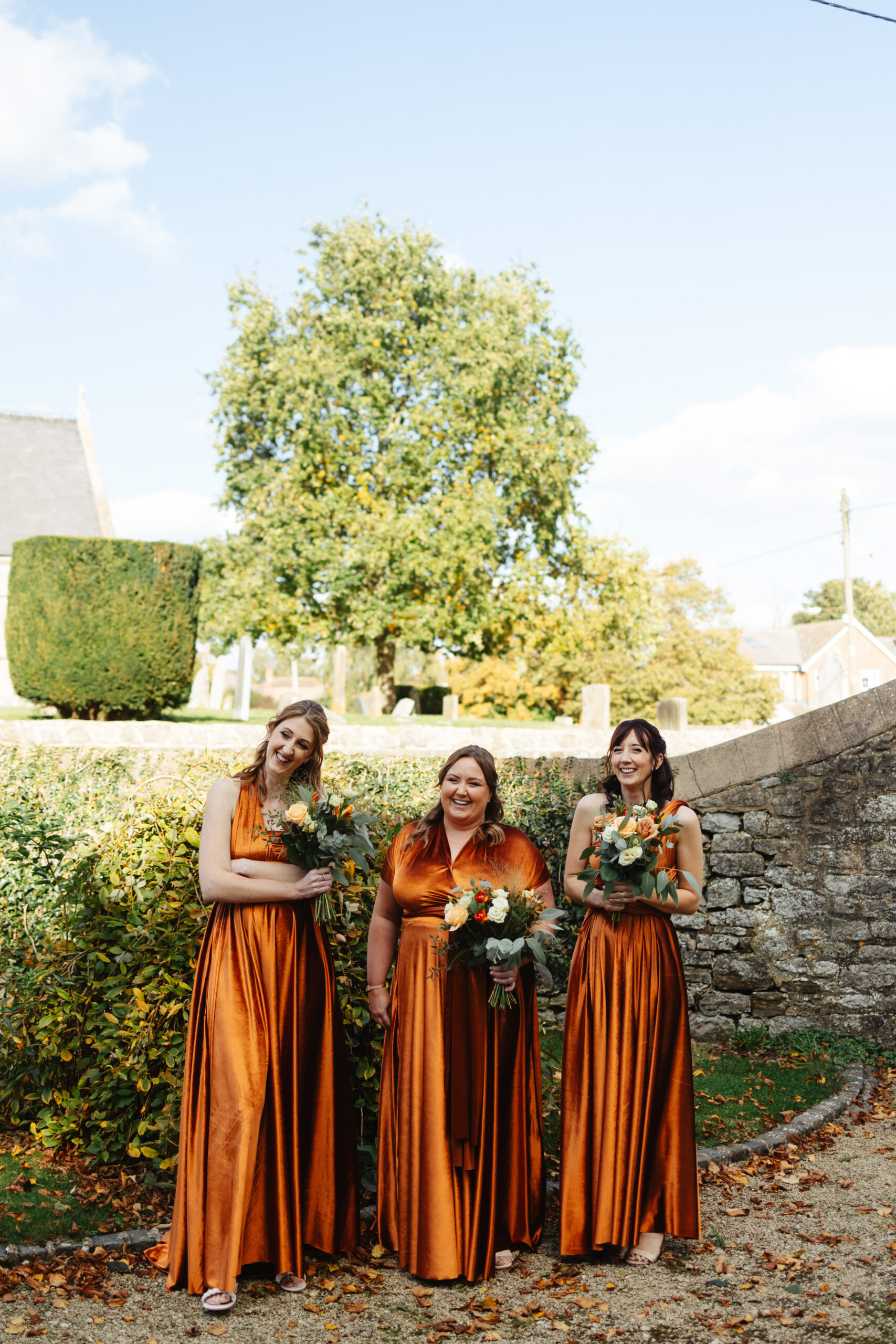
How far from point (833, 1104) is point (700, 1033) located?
53.2 inches

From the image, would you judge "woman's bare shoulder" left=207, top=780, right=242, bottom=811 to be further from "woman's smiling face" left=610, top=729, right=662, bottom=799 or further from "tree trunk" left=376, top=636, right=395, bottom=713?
"tree trunk" left=376, top=636, right=395, bottom=713

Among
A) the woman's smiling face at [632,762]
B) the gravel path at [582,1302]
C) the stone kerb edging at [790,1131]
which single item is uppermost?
the woman's smiling face at [632,762]

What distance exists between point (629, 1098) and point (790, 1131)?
195 centimetres

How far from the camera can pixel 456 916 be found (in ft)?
12.1

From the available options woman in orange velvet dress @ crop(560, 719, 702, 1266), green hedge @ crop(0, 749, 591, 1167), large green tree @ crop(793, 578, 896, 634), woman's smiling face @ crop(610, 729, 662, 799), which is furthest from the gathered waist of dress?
large green tree @ crop(793, 578, 896, 634)

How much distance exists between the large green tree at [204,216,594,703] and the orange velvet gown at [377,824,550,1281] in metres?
16.7

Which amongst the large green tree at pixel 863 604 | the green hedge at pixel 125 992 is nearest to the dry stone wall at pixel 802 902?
the green hedge at pixel 125 992

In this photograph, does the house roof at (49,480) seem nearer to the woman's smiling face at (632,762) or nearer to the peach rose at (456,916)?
the woman's smiling face at (632,762)

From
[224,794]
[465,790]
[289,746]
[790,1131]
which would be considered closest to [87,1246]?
[224,794]

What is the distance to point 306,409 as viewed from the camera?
21719mm

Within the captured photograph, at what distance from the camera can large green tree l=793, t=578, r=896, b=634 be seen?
70562 millimetres

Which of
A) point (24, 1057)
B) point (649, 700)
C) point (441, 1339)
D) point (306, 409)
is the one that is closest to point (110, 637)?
point (306, 409)

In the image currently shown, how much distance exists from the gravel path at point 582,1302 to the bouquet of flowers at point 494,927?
1044 mm

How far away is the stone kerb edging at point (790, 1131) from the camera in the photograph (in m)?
5.19
